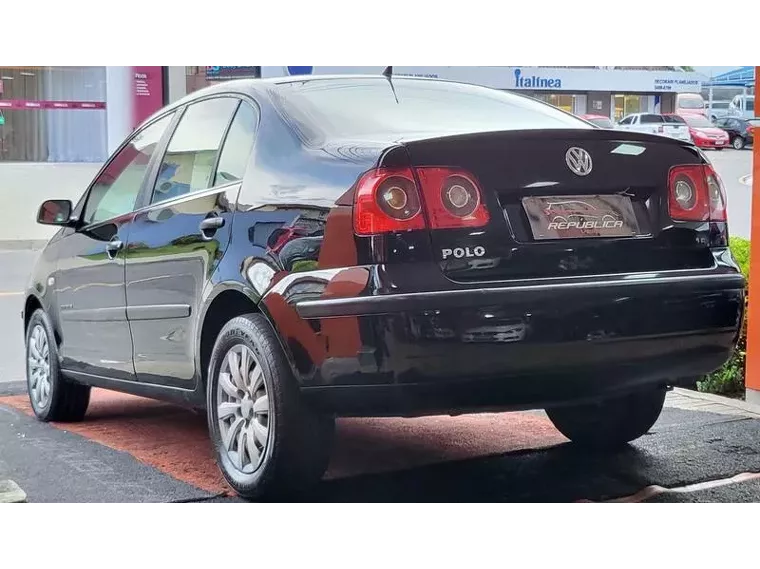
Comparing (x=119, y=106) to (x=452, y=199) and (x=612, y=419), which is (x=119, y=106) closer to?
(x=452, y=199)

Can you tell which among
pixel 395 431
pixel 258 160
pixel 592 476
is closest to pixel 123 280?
pixel 258 160

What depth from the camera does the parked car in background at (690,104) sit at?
4254mm

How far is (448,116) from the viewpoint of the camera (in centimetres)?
355

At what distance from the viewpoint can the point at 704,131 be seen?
4.21m

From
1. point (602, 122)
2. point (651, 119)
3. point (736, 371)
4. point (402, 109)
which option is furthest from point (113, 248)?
point (736, 371)

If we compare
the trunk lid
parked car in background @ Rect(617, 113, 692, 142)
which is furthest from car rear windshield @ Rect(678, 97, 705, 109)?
the trunk lid

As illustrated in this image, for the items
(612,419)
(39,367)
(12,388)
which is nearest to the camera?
(612,419)

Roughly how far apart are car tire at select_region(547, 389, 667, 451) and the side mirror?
2.29 metres

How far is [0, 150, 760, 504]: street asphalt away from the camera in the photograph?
3.63m

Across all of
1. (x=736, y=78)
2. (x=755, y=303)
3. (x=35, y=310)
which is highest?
(x=736, y=78)

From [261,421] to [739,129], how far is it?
2601 millimetres

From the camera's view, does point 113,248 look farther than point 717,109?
No

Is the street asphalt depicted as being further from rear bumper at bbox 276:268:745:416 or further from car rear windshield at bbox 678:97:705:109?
rear bumper at bbox 276:268:745:416
